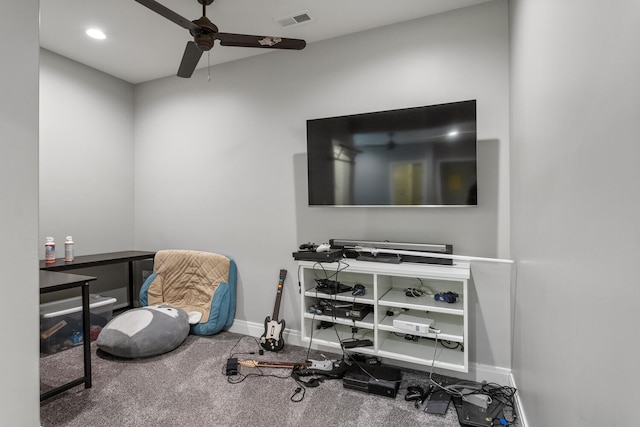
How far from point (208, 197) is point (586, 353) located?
10.8 ft

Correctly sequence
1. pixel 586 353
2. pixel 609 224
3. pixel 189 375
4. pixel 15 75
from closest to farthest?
pixel 609 224 → pixel 586 353 → pixel 15 75 → pixel 189 375

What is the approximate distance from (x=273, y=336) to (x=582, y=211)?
2519 millimetres

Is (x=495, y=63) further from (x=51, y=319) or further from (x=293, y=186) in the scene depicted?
(x=51, y=319)

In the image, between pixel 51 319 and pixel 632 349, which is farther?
pixel 51 319

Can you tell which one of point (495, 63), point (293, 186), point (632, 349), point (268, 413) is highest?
point (495, 63)

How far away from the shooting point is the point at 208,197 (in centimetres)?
349

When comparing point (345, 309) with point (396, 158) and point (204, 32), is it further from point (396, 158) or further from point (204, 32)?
point (204, 32)

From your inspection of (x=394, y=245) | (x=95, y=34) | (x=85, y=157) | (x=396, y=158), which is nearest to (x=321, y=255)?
(x=394, y=245)

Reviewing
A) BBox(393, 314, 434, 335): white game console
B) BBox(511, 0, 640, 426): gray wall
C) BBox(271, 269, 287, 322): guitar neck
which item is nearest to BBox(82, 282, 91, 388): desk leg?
BBox(271, 269, 287, 322): guitar neck

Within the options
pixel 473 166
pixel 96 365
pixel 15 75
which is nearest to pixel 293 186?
pixel 473 166

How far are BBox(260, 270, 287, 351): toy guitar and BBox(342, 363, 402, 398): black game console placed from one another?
741 millimetres

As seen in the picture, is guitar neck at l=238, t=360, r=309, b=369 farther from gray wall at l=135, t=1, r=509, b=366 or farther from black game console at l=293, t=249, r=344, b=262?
black game console at l=293, t=249, r=344, b=262

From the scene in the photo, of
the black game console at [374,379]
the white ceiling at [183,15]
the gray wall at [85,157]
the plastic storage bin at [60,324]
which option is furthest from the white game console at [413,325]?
the gray wall at [85,157]

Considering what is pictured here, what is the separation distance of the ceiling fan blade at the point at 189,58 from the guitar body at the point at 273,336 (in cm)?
221
